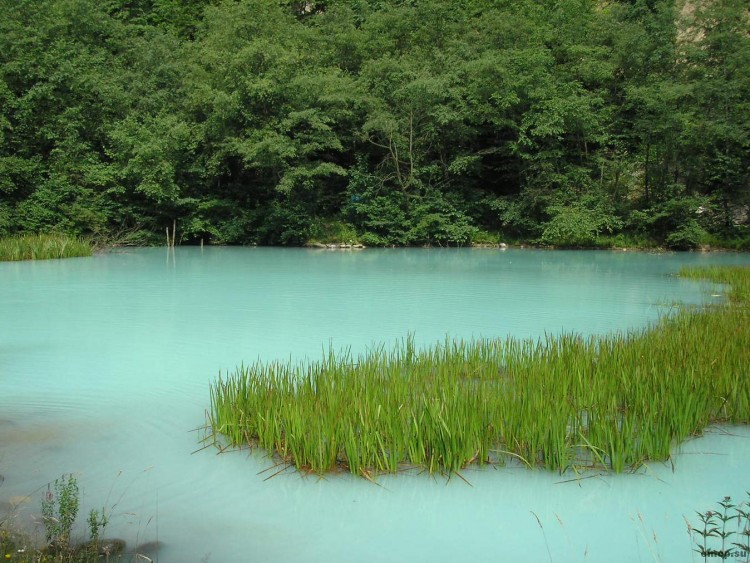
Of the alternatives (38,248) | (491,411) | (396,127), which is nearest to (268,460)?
(491,411)

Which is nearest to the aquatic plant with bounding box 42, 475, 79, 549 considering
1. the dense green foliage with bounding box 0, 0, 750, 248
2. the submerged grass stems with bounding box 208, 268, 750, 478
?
the submerged grass stems with bounding box 208, 268, 750, 478

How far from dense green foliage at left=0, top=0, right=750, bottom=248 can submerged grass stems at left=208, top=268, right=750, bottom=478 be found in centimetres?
1544

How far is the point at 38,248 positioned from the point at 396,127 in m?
9.95

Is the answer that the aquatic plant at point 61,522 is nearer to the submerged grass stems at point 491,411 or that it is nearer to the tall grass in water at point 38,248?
the submerged grass stems at point 491,411

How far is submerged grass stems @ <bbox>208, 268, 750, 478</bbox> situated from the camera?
3223 millimetres

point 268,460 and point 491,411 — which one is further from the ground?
point 491,411

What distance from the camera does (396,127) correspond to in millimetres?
20141

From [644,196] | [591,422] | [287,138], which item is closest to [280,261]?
[287,138]

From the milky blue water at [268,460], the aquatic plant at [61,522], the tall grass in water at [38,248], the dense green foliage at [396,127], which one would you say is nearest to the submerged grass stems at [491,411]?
the milky blue water at [268,460]

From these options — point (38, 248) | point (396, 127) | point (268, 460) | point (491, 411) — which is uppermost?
point (396, 127)

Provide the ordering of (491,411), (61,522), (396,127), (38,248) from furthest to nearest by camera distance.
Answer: (396,127), (38,248), (491,411), (61,522)

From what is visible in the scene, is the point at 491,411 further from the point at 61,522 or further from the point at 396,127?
the point at 396,127

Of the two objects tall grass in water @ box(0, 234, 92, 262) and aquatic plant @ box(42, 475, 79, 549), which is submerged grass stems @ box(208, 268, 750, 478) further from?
tall grass in water @ box(0, 234, 92, 262)

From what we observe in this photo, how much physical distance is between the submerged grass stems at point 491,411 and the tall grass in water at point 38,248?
41.6ft
